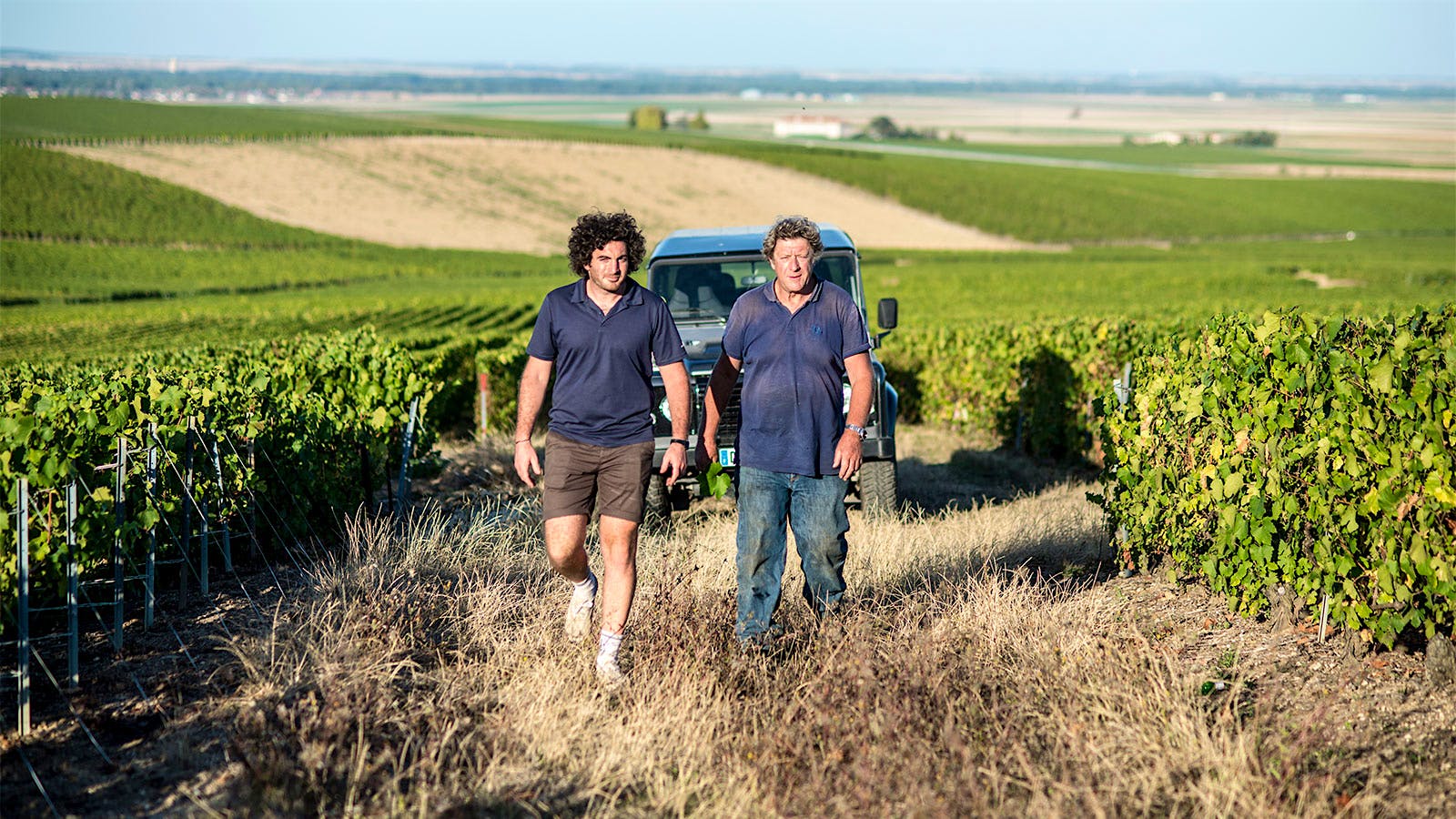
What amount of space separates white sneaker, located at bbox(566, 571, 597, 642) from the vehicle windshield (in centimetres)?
451

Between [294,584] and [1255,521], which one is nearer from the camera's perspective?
[1255,521]

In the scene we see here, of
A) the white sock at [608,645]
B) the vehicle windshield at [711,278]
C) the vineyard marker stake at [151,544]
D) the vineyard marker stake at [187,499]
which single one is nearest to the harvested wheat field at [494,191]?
the vehicle windshield at [711,278]

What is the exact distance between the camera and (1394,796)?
3771 millimetres

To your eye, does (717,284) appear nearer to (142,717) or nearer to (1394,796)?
(142,717)

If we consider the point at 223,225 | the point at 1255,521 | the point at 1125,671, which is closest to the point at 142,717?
the point at 1125,671

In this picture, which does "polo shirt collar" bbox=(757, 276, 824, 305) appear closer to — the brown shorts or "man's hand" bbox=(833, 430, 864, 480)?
"man's hand" bbox=(833, 430, 864, 480)

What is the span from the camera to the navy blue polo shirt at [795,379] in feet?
16.4

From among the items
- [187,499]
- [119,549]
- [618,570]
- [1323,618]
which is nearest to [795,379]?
[618,570]

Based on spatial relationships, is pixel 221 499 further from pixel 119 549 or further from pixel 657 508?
pixel 657 508

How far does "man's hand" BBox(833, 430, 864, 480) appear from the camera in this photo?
4965 millimetres

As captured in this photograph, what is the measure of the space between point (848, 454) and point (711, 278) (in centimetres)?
482

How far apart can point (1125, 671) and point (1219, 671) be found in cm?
65

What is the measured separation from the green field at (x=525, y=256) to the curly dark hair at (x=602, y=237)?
13849mm

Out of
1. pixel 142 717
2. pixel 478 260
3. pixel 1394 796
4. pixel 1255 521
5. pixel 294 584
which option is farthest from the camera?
pixel 478 260
